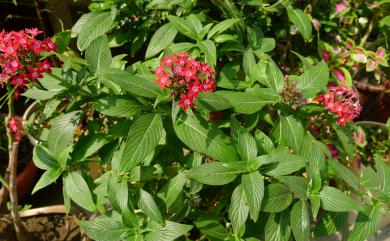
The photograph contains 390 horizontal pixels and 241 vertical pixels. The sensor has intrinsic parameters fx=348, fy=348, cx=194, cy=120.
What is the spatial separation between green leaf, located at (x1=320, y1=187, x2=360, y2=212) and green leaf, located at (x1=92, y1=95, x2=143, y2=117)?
1.83 ft

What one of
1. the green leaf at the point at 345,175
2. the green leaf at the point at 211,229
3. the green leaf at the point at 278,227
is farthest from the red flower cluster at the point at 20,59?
the green leaf at the point at 345,175

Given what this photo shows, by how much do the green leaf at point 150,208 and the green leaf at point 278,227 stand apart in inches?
12.0

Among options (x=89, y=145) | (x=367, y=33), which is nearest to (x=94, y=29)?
(x=89, y=145)

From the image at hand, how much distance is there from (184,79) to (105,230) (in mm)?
457

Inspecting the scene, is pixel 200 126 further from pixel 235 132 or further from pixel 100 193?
pixel 100 193

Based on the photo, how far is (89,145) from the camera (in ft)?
3.27

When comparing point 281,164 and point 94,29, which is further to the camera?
point 94,29

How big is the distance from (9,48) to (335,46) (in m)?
1.69

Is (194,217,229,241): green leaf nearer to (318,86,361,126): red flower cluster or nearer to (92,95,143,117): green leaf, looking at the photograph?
(92,95,143,117): green leaf

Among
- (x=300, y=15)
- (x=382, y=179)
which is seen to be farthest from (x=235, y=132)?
(x=300, y=15)

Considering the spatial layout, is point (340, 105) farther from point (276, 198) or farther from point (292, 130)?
point (276, 198)

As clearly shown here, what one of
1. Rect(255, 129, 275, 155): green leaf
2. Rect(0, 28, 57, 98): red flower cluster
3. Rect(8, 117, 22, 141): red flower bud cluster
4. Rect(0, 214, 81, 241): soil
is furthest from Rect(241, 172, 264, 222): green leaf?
Rect(0, 214, 81, 241): soil

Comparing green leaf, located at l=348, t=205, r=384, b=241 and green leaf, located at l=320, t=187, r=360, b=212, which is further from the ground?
green leaf, located at l=320, t=187, r=360, b=212

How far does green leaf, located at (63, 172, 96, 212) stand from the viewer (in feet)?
3.07
